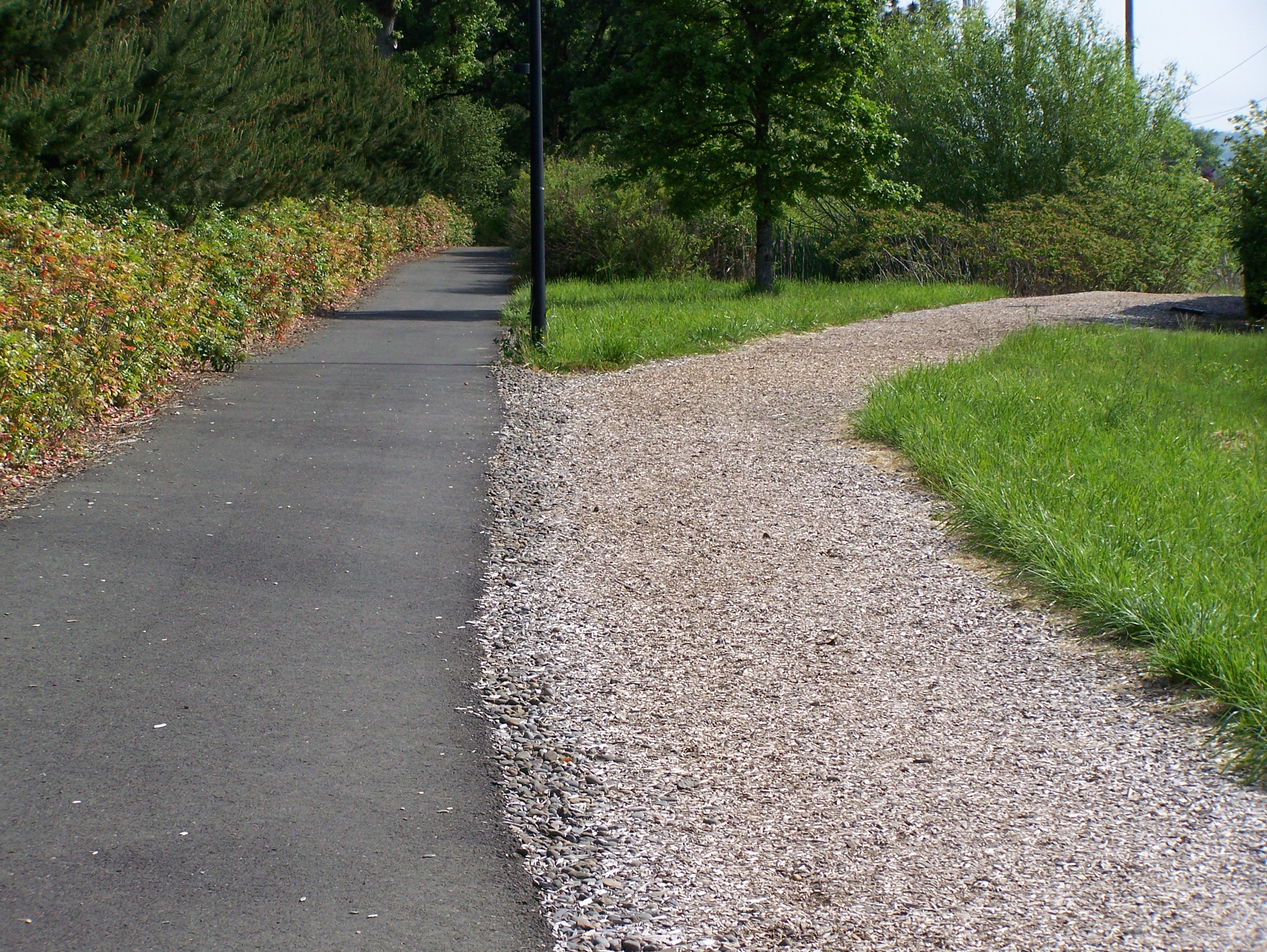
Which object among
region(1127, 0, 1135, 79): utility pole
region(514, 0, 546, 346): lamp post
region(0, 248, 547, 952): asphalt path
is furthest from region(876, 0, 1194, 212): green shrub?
region(0, 248, 547, 952): asphalt path

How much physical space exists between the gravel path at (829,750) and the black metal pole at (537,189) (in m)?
6.82

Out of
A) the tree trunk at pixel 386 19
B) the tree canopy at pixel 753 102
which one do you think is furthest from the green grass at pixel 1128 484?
the tree trunk at pixel 386 19

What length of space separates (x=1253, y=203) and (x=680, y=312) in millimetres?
8254

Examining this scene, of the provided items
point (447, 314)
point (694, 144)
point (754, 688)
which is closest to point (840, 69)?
point (694, 144)

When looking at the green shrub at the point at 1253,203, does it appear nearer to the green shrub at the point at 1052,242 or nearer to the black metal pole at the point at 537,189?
the green shrub at the point at 1052,242

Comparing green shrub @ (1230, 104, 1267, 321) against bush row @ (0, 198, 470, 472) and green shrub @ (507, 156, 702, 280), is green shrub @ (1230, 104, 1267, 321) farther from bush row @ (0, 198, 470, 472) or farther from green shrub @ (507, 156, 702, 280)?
bush row @ (0, 198, 470, 472)

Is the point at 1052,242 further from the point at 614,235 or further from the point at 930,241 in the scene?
the point at 614,235

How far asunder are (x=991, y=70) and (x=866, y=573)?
2780cm

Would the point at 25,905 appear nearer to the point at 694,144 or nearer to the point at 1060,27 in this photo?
the point at 694,144

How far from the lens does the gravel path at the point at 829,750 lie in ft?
10.3

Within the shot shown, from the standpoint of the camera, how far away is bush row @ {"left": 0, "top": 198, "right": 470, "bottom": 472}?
24.6 ft

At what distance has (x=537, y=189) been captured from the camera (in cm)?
1409

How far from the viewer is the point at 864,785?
12.5ft

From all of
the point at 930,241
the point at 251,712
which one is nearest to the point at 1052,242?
the point at 930,241
